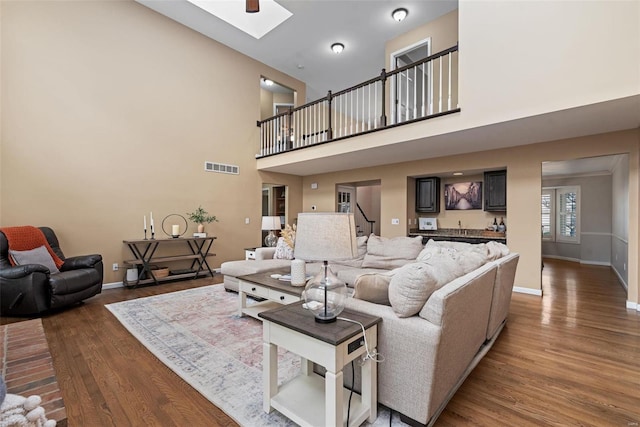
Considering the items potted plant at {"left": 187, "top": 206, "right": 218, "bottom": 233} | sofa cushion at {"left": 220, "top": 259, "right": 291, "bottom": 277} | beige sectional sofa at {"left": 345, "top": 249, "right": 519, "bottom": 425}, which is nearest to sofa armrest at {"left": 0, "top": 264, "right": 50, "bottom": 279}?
sofa cushion at {"left": 220, "top": 259, "right": 291, "bottom": 277}

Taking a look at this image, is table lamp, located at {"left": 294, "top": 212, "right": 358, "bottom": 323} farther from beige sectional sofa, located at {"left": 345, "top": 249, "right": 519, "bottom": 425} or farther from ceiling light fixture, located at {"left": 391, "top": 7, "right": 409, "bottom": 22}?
ceiling light fixture, located at {"left": 391, "top": 7, "right": 409, "bottom": 22}

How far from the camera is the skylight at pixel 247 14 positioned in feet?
17.4

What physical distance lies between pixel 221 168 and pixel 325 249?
5.32 m

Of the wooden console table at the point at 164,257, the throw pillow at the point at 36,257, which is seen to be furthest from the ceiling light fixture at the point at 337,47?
the throw pillow at the point at 36,257

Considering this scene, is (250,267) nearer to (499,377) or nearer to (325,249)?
(325,249)

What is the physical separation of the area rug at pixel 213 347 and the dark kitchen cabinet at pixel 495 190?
4720 millimetres

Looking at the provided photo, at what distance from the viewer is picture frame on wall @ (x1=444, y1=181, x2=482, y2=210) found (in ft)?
19.3

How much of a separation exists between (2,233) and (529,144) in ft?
24.5

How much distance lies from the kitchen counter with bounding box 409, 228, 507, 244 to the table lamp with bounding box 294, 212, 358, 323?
175 inches

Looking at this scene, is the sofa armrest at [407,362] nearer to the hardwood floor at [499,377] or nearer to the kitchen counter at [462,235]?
the hardwood floor at [499,377]

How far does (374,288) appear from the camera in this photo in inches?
73.6

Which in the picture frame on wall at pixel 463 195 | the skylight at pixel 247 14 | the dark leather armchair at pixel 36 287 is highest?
the skylight at pixel 247 14

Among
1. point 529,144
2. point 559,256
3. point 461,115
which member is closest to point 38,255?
point 461,115

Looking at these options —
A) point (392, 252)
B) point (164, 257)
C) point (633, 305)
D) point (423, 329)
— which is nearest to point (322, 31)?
point (392, 252)
